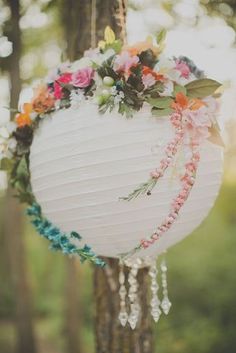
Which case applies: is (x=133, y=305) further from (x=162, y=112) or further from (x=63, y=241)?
(x=162, y=112)

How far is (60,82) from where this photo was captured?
4.64ft

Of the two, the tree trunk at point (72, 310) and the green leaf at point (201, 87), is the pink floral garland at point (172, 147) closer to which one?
the green leaf at point (201, 87)

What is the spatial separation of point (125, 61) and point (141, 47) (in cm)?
8

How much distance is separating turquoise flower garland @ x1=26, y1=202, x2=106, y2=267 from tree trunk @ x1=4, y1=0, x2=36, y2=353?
8.97 feet

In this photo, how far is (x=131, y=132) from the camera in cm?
125

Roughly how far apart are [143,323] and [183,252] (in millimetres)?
5083

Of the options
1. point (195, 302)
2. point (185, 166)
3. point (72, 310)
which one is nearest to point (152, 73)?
point (185, 166)

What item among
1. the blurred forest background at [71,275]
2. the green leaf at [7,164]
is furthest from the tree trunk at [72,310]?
the green leaf at [7,164]

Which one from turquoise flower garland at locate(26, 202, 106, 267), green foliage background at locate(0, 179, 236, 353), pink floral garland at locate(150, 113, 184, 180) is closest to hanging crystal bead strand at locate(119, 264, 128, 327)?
turquoise flower garland at locate(26, 202, 106, 267)

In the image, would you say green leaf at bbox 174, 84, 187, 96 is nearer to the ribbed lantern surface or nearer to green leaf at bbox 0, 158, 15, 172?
the ribbed lantern surface

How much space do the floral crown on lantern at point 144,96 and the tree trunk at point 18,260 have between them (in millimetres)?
2731

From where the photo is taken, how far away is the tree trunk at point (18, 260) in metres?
4.17

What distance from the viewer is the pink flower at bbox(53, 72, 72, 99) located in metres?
1.40

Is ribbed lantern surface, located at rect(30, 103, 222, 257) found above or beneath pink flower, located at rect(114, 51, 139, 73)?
beneath
